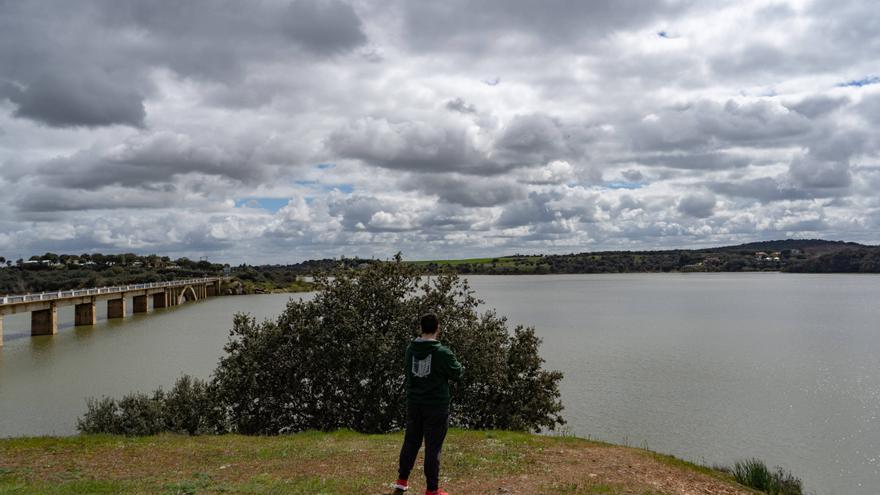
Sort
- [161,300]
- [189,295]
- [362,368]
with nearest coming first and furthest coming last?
[362,368], [161,300], [189,295]

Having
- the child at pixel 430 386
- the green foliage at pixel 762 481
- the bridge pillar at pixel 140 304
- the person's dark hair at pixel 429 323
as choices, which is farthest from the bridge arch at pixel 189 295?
the person's dark hair at pixel 429 323

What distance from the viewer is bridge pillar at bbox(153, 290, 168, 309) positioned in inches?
4213

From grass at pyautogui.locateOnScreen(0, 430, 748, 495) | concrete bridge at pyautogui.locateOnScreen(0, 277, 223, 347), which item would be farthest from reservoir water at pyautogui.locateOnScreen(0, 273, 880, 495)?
grass at pyautogui.locateOnScreen(0, 430, 748, 495)

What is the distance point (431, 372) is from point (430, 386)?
226 millimetres

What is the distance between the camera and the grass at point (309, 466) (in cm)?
1058

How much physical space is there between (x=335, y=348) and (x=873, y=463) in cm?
2024

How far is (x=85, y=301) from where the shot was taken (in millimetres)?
72625

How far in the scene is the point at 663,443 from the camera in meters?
23.0

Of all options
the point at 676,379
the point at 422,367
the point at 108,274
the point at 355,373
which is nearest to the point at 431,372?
the point at 422,367

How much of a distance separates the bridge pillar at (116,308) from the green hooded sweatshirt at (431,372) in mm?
87756

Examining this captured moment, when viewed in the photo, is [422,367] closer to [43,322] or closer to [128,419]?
[128,419]

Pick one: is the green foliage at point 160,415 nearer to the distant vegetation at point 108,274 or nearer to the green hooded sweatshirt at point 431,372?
the green hooded sweatshirt at point 431,372

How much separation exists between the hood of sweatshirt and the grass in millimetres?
2751

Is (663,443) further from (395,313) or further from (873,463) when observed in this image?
(395,313)
